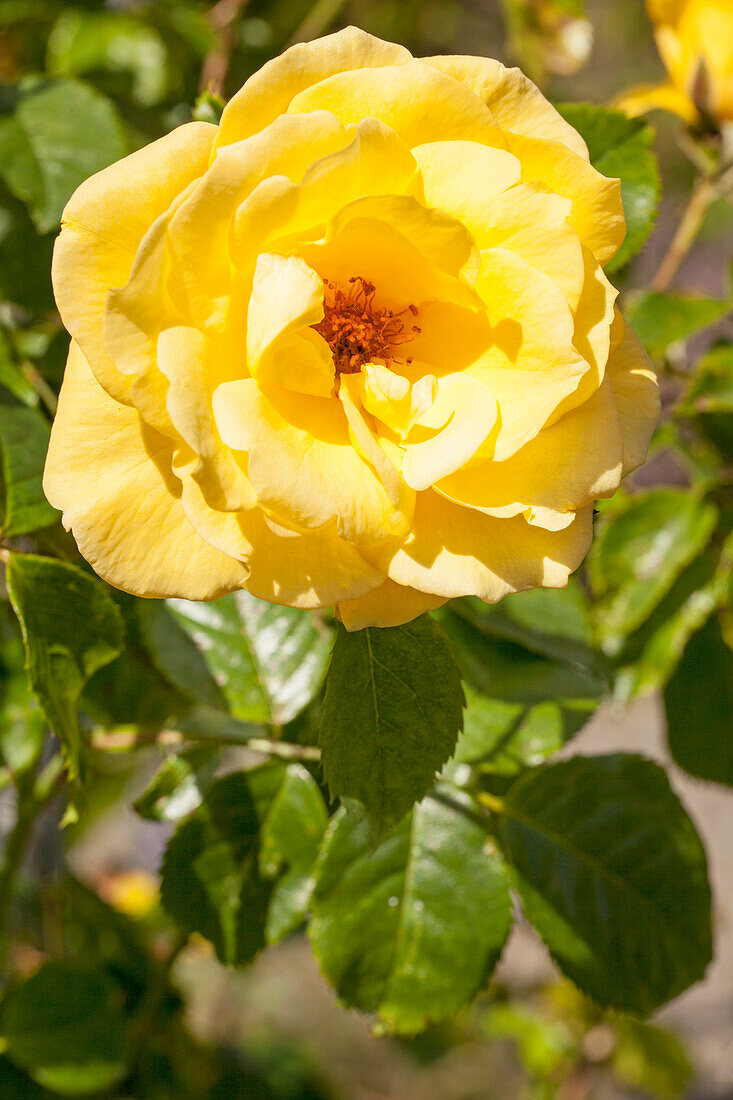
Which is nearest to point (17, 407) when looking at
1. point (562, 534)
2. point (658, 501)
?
point (562, 534)

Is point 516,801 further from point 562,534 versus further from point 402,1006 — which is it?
point 562,534

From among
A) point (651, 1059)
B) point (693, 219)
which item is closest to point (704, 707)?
point (693, 219)

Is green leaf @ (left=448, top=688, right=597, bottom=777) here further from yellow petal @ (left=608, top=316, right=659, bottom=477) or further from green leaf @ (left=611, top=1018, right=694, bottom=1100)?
green leaf @ (left=611, top=1018, right=694, bottom=1100)

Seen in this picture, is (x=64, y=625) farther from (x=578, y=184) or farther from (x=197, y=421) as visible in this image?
(x=578, y=184)

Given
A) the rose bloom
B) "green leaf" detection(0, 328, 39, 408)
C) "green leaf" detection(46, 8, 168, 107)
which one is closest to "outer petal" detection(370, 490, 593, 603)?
the rose bloom

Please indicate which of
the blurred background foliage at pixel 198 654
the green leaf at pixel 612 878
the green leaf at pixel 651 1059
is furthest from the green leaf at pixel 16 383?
the green leaf at pixel 651 1059

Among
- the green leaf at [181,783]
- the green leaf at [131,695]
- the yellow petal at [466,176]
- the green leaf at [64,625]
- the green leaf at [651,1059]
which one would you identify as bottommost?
the green leaf at [651,1059]

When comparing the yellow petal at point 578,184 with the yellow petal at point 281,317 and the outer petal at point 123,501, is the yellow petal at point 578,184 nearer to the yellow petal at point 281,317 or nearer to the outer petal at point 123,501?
the yellow petal at point 281,317
